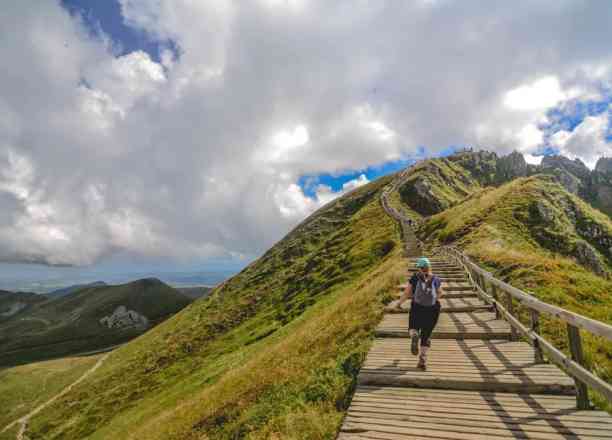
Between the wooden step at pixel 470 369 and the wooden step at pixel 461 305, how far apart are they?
12.5 ft

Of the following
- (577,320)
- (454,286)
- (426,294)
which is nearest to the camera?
(577,320)

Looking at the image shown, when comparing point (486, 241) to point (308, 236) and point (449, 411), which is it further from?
point (308, 236)

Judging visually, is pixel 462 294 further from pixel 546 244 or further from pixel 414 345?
pixel 546 244

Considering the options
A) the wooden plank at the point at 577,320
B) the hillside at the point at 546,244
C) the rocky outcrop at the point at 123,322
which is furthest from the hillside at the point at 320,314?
the rocky outcrop at the point at 123,322

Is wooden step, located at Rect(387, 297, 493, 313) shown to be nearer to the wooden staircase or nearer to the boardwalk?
the boardwalk

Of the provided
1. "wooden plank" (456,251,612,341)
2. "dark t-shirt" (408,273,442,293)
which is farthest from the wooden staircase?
"dark t-shirt" (408,273,442,293)

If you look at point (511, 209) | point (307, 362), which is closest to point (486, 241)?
point (511, 209)

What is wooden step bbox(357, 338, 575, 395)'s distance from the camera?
291 inches

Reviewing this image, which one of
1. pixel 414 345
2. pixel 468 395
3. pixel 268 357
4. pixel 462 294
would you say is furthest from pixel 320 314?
pixel 468 395

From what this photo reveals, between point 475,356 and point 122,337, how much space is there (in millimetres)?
209158

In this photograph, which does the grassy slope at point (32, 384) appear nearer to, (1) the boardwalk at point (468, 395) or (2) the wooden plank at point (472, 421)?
(1) the boardwalk at point (468, 395)

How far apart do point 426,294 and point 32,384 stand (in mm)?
139888

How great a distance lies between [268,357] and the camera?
2042 cm

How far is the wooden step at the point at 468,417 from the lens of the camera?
19.4 ft
